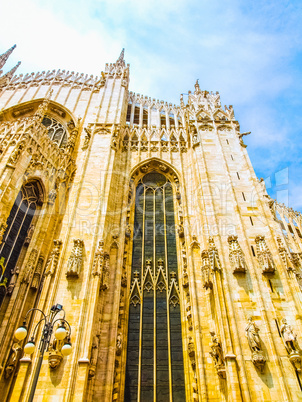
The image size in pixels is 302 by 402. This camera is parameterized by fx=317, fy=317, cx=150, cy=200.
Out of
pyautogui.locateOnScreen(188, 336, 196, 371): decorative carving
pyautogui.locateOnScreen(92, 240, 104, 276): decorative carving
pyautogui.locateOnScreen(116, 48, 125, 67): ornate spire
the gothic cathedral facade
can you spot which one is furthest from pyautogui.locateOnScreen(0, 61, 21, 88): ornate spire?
pyautogui.locateOnScreen(188, 336, 196, 371): decorative carving

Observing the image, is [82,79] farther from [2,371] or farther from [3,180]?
[2,371]

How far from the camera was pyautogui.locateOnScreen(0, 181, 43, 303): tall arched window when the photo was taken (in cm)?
1285

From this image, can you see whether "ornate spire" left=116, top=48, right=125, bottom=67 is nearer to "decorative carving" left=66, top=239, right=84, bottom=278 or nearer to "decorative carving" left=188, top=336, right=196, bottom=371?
"decorative carving" left=66, top=239, right=84, bottom=278

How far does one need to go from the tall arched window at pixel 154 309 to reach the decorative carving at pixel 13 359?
12.7 feet

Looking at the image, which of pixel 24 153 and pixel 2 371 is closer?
pixel 2 371

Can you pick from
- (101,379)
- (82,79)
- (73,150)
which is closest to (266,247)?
(101,379)

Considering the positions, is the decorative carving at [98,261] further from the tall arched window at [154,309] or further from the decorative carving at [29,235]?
the decorative carving at [29,235]

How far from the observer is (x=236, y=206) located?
47.3 feet

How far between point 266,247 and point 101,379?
7814mm

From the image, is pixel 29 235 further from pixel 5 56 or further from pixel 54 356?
pixel 5 56

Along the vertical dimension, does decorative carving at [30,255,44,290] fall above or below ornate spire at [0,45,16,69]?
below

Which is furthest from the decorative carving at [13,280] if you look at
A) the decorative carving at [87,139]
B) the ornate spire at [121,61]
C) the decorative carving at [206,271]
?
the ornate spire at [121,61]

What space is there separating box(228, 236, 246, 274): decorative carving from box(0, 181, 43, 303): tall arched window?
8.87 meters

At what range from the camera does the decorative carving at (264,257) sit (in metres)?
12.0
